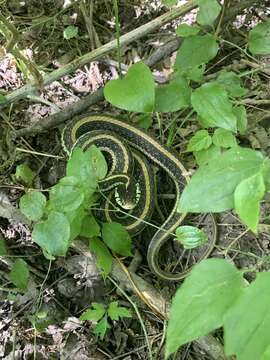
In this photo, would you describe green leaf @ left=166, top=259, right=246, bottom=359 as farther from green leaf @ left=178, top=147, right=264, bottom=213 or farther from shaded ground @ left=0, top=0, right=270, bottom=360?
shaded ground @ left=0, top=0, right=270, bottom=360

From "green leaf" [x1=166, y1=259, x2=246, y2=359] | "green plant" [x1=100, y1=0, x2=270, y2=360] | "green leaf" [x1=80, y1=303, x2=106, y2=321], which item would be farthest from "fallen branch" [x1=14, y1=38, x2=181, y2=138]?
"green leaf" [x1=166, y1=259, x2=246, y2=359]

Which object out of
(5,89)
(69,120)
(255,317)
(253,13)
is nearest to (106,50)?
(69,120)

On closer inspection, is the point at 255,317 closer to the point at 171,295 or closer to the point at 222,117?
the point at 222,117

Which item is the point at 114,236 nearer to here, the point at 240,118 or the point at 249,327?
the point at 240,118

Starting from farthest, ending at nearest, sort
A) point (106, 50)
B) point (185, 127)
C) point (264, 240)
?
1. point (185, 127)
2. point (106, 50)
3. point (264, 240)

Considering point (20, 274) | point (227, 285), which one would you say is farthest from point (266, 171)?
point (20, 274)

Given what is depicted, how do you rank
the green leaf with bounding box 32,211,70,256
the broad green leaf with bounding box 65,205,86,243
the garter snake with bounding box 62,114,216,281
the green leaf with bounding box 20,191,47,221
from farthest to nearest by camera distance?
the garter snake with bounding box 62,114,216,281 → the broad green leaf with bounding box 65,205,86,243 → the green leaf with bounding box 20,191,47,221 → the green leaf with bounding box 32,211,70,256

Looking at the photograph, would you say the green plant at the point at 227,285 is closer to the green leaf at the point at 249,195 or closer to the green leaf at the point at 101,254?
the green leaf at the point at 249,195
